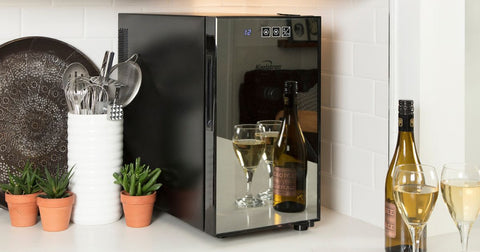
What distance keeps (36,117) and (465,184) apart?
3.25 ft

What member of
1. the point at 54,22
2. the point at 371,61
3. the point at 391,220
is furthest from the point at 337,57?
the point at 54,22

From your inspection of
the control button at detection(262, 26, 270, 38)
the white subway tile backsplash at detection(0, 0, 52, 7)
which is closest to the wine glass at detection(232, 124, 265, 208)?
the control button at detection(262, 26, 270, 38)

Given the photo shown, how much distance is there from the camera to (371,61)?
154 cm

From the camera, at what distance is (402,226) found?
1.36m

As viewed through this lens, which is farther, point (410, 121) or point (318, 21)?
point (318, 21)

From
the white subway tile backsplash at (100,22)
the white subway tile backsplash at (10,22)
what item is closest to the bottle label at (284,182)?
the white subway tile backsplash at (100,22)

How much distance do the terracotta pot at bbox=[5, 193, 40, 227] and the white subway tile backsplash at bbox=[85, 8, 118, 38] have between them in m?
Answer: 0.45

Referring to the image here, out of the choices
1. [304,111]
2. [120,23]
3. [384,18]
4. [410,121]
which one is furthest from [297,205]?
[120,23]

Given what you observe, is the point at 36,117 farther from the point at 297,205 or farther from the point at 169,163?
the point at 297,205

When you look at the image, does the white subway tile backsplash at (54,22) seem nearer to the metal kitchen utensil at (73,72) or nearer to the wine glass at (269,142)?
the metal kitchen utensil at (73,72)

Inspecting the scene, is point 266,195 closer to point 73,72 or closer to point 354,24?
point 354,24

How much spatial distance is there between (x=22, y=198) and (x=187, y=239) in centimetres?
36

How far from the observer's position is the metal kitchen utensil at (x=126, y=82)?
1.59 meters

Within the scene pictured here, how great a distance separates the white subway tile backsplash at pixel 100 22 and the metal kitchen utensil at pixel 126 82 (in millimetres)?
218
